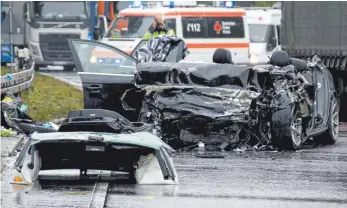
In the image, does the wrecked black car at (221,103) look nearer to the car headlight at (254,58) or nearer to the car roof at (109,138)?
the car roof at (109,138)

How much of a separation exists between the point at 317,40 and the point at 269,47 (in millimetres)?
12571

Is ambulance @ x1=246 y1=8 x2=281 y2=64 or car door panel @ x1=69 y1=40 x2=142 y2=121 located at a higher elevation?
car door panel @ x1=69 y1=40 x2=142 y2=121

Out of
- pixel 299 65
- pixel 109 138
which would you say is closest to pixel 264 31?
pixel 299 65

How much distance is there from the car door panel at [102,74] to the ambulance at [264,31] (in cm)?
1990

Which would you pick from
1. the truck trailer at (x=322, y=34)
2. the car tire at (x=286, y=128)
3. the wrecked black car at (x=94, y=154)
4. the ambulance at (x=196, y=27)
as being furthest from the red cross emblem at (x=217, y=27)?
the wrecked black car at (x=94, y=154)

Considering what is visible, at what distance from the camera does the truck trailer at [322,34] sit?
2244 cm

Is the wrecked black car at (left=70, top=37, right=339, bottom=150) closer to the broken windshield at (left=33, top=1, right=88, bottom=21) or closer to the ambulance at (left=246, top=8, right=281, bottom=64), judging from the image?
the ambulance at (left=246, top=8, right=281, bottom=64)

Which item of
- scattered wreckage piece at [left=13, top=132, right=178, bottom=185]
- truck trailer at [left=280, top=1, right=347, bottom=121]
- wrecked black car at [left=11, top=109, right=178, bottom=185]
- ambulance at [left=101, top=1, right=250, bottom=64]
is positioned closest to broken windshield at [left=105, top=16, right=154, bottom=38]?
ambulance at [left=101, top=1, right=250, bottom=64]

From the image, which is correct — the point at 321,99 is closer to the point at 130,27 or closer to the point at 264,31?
the point at 130,27

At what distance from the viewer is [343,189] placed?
11.5 m

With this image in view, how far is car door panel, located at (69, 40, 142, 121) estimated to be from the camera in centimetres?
1597

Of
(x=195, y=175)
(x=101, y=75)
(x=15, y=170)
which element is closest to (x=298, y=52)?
(x=101, y=75)

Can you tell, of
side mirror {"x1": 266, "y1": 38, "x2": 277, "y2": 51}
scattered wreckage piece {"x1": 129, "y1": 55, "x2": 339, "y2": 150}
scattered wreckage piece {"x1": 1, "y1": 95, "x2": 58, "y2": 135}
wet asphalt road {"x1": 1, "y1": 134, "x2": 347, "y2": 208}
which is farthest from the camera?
side mirror {"x1": 266, "y1": 38, "x2": 277, "y2": 51}

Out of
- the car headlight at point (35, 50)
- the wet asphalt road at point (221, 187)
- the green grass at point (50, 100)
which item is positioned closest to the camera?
the wet asphalt road at point (221, 187)
